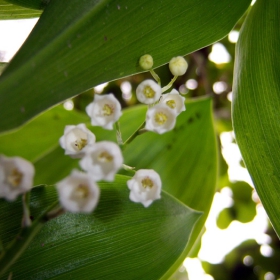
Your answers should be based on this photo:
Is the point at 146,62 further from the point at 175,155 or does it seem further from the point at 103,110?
the point at 175,155

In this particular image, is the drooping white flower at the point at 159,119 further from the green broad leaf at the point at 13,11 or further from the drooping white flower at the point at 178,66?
the green broad leaf at the point at 13,11

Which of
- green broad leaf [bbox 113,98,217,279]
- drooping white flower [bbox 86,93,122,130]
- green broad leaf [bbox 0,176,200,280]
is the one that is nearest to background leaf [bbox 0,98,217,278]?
green broad leaf [bbox 113,98,217,279]

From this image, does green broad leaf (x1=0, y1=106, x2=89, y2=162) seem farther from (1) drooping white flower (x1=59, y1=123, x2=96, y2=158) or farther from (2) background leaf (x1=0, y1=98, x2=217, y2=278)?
(1) drooping white flower (x1=59, y1=123, x2=96, y2=158)

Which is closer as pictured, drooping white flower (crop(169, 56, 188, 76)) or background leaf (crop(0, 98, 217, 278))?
drooping white flower (crop(169, 56, 188, 76))

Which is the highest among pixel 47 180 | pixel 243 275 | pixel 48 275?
pixel 47 180

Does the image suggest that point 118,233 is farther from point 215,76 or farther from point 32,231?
point 215,76

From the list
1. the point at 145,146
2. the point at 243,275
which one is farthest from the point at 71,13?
the point at 243,275
